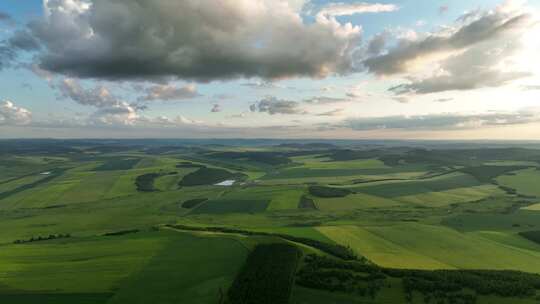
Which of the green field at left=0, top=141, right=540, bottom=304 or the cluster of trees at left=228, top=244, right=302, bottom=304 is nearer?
the cluster of trees at left=228, top=244, right=302, bottom=304

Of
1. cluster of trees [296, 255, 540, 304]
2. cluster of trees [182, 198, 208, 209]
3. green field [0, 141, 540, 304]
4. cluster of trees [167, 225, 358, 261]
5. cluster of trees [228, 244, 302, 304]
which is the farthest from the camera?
cluster of trees [182, 198, 208, 209]

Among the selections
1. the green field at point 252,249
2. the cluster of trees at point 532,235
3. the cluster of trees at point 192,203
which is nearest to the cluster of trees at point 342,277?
the green field at point 252,249

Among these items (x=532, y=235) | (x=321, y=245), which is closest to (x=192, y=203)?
(x=321, y=245)

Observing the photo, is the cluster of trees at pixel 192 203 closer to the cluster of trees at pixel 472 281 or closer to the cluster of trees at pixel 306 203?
the cluster of trees at pixel 306 203

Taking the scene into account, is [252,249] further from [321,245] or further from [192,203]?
[192,203]

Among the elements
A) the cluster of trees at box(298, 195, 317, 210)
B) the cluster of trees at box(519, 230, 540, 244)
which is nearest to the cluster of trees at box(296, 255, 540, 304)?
the cluster of trees at box(519, 230, 540, 244)

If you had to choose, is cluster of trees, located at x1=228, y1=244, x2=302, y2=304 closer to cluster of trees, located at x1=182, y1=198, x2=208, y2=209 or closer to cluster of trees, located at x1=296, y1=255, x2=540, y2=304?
cluster of trees, located at x1=296, y1=255, x2=540, y2=304
